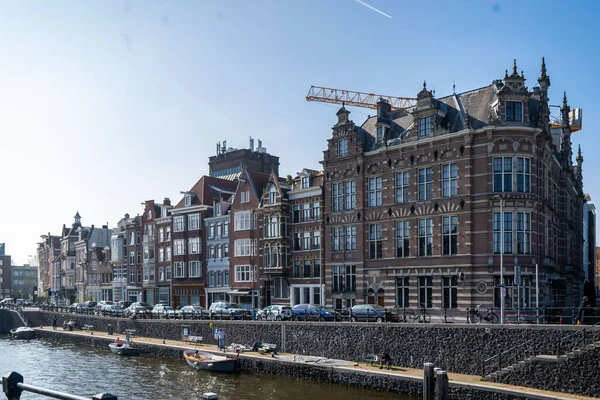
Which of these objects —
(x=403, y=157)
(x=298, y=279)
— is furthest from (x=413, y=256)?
(x=298, y=279)

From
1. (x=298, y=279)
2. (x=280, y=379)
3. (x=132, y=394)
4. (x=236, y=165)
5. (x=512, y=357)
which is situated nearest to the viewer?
(x=512, y=357)

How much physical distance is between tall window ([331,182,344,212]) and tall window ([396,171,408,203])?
22.3 ft

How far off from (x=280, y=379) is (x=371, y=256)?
60.5 ft

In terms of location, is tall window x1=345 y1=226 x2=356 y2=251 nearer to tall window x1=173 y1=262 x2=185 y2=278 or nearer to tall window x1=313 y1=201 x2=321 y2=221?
tall window x1=313 y1=201 x2=321 y2=221

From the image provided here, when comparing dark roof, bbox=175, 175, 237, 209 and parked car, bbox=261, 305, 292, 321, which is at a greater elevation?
dark roof, bbox=175, 175, 237, 209

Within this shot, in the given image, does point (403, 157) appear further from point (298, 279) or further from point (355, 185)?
point (298, 279)

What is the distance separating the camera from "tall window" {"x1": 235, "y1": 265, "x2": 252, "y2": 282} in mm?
70750

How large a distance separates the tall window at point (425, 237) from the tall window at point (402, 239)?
1.38 meters

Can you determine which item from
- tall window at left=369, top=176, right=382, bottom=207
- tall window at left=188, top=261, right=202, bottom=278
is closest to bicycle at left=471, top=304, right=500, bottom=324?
tall window at left=369, top=176, right=382, bottom=207

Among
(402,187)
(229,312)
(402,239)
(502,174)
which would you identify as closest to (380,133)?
(402,187)

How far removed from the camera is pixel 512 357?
3428 centimetres

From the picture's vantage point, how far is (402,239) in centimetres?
5353

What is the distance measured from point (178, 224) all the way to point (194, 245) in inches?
193

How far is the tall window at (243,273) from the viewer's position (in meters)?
70.8
